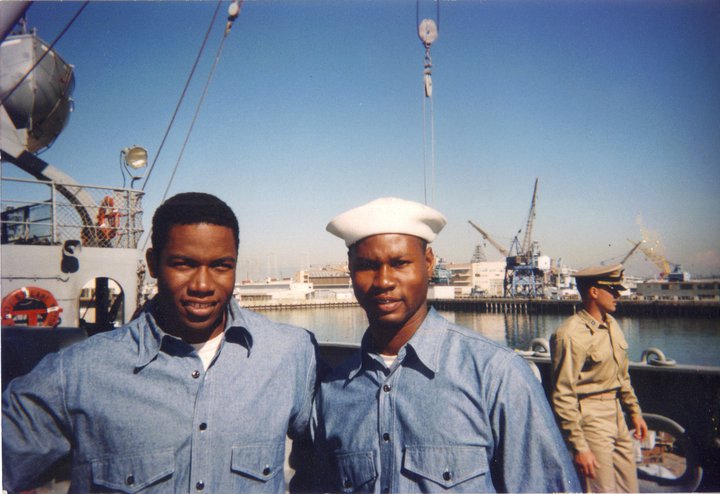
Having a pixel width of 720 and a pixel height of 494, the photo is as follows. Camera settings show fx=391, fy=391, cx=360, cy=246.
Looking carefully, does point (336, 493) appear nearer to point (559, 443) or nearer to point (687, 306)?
point (559, 443)

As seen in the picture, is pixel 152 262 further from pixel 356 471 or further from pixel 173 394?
pixel 356 471

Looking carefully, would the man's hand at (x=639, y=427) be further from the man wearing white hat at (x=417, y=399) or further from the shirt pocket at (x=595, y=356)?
the man wearing white hat at (x=417, y=399)

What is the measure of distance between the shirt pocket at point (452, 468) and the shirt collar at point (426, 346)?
0.32 metres

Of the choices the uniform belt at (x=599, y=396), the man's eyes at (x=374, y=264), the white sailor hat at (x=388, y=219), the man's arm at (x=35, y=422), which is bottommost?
the uniform belt at (x=599, y=396)

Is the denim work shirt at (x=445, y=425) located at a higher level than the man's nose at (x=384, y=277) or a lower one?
lower

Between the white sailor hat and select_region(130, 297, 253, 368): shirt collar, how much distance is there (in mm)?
657

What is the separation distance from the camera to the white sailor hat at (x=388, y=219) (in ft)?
5.70

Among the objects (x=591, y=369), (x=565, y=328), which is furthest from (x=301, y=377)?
(x=591, y=369)

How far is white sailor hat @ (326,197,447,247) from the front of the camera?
1738mm

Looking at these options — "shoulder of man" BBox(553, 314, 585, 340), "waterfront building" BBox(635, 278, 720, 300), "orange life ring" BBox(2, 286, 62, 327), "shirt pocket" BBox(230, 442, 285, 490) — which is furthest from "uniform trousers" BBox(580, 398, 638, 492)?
"waterfront building" BBox(635, 278, 720, 300)

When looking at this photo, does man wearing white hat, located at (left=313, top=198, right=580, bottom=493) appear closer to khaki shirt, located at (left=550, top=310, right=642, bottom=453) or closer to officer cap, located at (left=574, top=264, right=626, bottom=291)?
khaki shirt, located at (left=550, top=310, right=642, bottom=453)

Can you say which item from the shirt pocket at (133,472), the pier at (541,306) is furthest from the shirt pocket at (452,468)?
the pier at (541,306)

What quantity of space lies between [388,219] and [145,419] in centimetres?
132

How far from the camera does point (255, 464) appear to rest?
169cm
